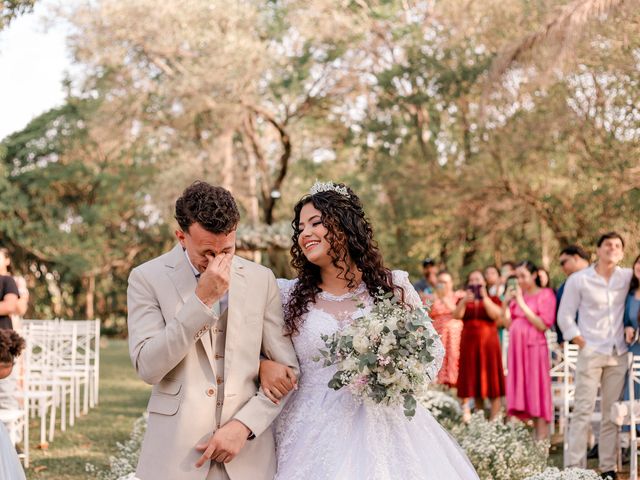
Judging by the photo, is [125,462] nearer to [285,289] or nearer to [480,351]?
[285,289]

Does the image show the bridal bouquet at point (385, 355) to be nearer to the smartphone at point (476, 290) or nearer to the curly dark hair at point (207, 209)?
the curly dark hair at point (207, 209)

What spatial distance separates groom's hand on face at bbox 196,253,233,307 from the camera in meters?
2.95

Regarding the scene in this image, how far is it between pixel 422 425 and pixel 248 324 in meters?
1.02

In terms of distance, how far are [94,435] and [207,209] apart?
26.2 ft

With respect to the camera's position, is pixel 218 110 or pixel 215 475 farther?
pixel 218 110

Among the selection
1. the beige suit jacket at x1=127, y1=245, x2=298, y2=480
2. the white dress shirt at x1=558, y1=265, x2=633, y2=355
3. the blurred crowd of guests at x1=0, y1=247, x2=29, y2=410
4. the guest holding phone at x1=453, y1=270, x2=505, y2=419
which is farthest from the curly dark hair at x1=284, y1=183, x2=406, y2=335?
the guest holding phone at x1=453, y1=270, x2=505, y2=419

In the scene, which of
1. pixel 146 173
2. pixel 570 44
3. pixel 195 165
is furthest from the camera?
pixel 146 173

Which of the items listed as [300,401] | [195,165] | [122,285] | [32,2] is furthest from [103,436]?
[122,285]

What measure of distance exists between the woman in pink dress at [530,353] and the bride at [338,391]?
5.62 m

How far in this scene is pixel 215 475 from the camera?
320cm

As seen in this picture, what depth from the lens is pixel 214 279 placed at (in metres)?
2.95

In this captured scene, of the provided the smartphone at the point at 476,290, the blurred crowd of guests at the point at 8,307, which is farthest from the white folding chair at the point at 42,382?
the smartphone at the point at 476,290

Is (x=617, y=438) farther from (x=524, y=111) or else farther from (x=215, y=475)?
(x=524, y=111)

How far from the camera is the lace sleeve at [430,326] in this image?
3592 millimetres
